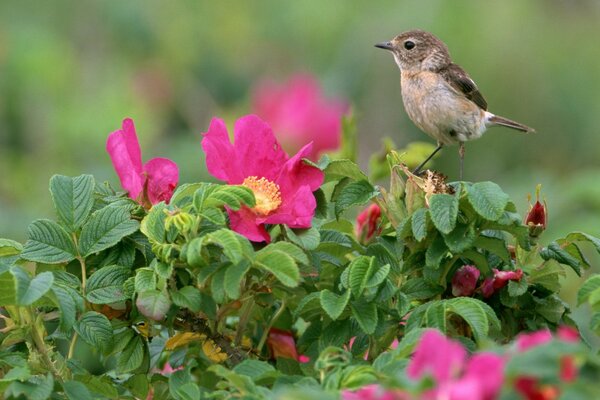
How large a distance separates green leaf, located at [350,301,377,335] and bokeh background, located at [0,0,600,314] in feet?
A: 11.8

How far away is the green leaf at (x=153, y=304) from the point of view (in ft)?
5.14

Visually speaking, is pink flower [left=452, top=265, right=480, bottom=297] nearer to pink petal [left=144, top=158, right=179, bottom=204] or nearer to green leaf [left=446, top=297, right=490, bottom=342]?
green leaf [left=446, top=297, right=490, bottom=342]

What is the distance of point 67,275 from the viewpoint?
168 centimetres

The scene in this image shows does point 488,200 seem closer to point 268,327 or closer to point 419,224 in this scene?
point 419,224

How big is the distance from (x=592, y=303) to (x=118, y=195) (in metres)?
0.77

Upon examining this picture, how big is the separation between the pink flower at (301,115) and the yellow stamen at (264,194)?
10.4 ft

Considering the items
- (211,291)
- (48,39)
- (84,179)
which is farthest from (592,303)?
(48,39)

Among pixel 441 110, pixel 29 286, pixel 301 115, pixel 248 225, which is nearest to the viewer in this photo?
pixel 29 286

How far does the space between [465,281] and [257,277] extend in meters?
0.32

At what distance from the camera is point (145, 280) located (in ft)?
5.24

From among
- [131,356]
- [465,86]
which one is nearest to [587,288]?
[131,356]

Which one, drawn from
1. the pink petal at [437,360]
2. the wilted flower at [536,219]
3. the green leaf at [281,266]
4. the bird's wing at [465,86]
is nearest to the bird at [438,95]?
the bird's wing at [465,86]

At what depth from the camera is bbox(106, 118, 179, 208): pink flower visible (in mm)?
1823

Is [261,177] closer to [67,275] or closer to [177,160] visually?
[67,275]
